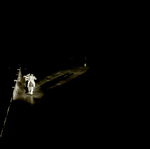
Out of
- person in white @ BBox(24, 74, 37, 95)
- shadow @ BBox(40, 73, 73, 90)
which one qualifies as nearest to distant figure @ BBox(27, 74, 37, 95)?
person in white @ BBox(24, 74, 37, 95)

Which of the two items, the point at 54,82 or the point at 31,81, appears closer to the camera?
the point at 31,81

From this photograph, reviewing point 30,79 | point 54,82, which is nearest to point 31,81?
point 30,79

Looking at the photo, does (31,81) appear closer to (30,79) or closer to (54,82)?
(30,79)

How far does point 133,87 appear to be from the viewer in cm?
1194

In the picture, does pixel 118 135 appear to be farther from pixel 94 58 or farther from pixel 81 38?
pixel 81 38

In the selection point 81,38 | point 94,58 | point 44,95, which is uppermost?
point 81,38

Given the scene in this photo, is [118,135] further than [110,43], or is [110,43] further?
[110,43]

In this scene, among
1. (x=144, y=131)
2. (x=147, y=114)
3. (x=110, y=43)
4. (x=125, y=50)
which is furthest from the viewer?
(x=110, y=43)

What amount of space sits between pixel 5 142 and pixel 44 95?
5.28 metres

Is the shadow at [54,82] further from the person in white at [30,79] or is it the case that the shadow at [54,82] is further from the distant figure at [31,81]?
the person in white at [30,79]

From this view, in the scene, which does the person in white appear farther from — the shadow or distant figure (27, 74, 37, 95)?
the shadow

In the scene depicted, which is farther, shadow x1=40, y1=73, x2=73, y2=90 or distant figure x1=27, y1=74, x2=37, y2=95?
shadow x1=40, y1=73, x2=73, y2=90

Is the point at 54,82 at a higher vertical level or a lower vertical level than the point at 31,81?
higher

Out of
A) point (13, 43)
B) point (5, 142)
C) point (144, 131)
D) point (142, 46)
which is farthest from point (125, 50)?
point (13, 43)
